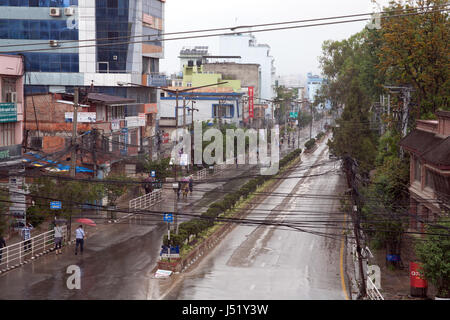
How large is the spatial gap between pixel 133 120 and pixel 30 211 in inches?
1110

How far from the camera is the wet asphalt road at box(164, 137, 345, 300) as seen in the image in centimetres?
2023

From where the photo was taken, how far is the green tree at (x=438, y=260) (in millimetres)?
18734

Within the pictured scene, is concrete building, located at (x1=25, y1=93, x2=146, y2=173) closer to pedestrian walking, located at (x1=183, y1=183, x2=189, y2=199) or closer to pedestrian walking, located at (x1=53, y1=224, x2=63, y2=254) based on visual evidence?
pedestrian walking, located at (x1=183, y1=183, x2=189, y2=199)

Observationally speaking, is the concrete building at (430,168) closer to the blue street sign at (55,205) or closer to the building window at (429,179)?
the building window at (429,179)

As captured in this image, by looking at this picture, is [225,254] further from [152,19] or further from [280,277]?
[152,19]

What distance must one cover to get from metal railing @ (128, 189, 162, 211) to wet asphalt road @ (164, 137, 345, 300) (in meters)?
6.19

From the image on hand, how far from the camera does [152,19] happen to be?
61.4m

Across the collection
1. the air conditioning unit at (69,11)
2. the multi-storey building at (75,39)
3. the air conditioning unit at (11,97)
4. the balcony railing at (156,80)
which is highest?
the air conditioning unit at (69,11)

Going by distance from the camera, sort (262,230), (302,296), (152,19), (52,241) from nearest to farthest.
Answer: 1. (302,296)
2. (52,241)
3. (262,230)
4. (152,19)

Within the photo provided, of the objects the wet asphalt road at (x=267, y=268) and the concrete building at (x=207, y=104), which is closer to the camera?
the wet asphalt road at (x=267, y=268)

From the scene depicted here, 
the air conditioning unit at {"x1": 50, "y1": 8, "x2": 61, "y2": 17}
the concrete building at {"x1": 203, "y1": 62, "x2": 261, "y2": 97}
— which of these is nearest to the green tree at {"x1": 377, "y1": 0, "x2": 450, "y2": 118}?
the air conditioning unit at {"x1": 50, "y1": 8, "x2": 61, "y2": 17}

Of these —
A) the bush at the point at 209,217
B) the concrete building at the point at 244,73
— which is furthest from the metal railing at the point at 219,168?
the concrete building at the point at 244,73

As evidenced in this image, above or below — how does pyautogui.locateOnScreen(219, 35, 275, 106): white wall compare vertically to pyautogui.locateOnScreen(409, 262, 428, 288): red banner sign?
above

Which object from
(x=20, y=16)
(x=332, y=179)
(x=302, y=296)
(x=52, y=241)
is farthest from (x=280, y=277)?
(x=20, y=16)
